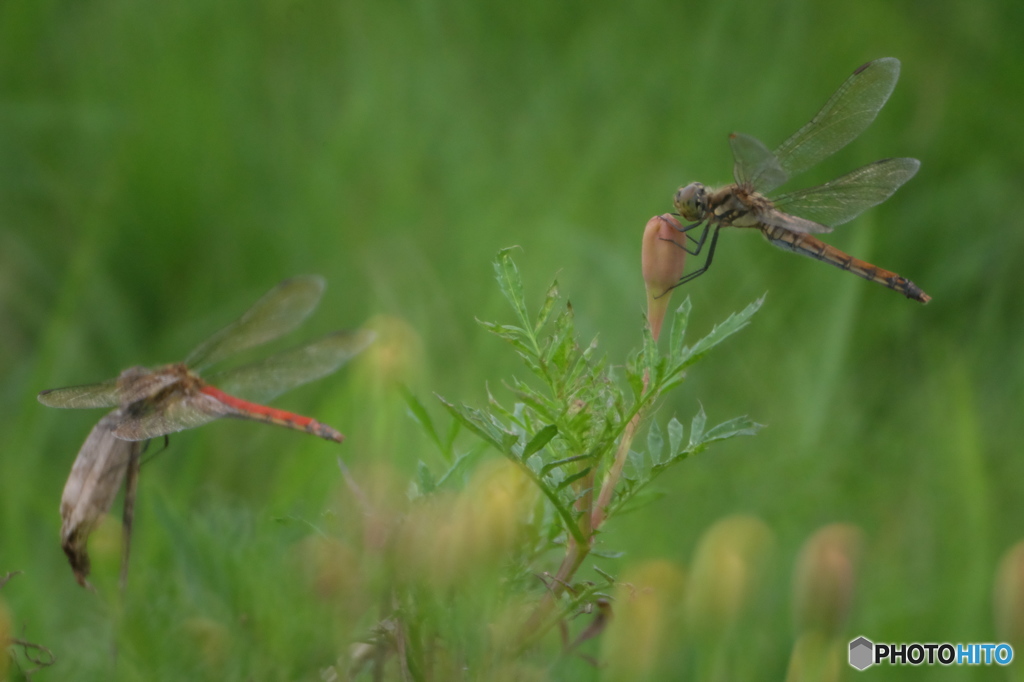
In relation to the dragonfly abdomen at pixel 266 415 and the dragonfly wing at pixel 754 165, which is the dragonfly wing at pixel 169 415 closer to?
the dragonfly abdomen at pixel 266 415

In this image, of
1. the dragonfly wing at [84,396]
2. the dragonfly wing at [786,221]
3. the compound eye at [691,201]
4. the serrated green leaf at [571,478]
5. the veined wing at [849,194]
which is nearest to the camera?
the serrated green leaf at [571,478]

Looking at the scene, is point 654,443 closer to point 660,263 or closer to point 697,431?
point 697,431

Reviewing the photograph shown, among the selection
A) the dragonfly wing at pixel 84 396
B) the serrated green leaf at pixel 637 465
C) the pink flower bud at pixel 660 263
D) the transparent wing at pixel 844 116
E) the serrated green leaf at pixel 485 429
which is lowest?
the serrated green leaf at pixel 485 429

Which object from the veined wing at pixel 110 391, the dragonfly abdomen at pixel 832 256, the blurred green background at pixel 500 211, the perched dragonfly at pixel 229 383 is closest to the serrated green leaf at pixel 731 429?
the perched dragonfly at pixel 229 383

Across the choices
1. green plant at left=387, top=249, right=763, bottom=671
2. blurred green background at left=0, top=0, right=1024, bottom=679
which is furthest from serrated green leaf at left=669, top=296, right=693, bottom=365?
blurred green background at left=0, top=0, right=1024, bottom=679

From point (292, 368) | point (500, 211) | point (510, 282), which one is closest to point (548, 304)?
point (510, 282)

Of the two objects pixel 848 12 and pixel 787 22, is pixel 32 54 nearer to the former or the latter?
pixel 787 22
